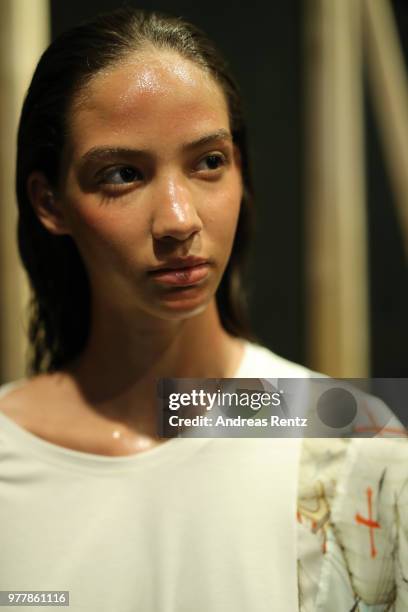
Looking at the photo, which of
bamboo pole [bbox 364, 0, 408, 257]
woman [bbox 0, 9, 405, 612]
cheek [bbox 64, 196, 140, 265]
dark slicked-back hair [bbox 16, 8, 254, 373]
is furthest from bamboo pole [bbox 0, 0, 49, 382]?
bamboo pole [bbox 364, 0, 408, 257]

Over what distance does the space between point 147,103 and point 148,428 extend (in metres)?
0.47

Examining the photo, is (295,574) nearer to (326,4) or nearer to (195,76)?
(195,76)

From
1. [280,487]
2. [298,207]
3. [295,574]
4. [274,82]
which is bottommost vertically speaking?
[295,574]

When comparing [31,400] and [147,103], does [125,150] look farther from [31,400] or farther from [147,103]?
[31,400]

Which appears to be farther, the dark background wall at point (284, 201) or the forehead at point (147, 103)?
the dark background wall at point (284, 201)

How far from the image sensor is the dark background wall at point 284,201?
1655 mm

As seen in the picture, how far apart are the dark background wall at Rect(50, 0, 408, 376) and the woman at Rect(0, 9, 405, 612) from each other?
2.11 ft

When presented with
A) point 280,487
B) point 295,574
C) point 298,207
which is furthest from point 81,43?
point 298,207

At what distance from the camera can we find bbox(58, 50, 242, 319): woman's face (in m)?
0.91

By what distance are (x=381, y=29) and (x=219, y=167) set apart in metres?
0.99

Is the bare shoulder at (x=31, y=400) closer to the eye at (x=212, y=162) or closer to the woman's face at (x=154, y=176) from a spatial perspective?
the woman's face at (x=154, y=176)

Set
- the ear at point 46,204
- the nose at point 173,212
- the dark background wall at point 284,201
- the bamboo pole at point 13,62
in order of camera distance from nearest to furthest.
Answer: the nose at point 173,212
the ear at point 46,204
the bamboo pole at point 13,62
the dark background wall at point 284,201

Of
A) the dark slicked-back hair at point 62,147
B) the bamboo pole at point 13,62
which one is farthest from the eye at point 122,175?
the bamboo pole at point 13,62

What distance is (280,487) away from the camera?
0.96 metres
